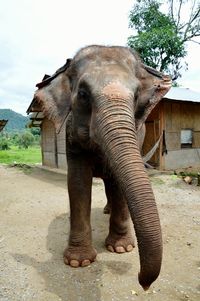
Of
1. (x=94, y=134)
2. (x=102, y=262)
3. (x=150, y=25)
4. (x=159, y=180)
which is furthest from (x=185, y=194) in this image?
(x=150, y=25)

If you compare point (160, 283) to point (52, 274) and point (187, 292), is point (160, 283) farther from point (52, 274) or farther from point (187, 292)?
point (52, 274)

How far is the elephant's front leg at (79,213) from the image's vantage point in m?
4.35

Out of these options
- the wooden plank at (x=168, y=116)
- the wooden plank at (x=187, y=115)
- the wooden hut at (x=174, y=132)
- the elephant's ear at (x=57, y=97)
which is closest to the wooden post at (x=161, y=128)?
the wooden hut at (x=174, y=132)

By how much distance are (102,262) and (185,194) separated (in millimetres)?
5311

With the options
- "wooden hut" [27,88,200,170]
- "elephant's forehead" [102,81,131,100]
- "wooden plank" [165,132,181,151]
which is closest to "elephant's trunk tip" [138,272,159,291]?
"elephant's forehead" [102,81,131,100]

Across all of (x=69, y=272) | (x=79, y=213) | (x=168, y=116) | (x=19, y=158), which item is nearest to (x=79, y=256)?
(x=69, y=272)

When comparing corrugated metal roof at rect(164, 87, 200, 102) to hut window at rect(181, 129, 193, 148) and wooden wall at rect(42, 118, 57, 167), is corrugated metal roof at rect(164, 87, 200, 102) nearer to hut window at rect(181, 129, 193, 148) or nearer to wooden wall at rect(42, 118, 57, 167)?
hut window at rect(181, 129, 193, 148)

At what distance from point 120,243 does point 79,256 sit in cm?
67

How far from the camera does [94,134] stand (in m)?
3.34

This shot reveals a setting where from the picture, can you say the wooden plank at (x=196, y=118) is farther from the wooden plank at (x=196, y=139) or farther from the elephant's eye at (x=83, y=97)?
the elephant's eye at (x=83, y=97)

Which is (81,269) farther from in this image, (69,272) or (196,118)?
(196,118)

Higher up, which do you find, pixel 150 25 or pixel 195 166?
pixel 150 25

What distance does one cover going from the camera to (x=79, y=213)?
14.5 ft

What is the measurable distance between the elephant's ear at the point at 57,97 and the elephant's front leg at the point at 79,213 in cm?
55
